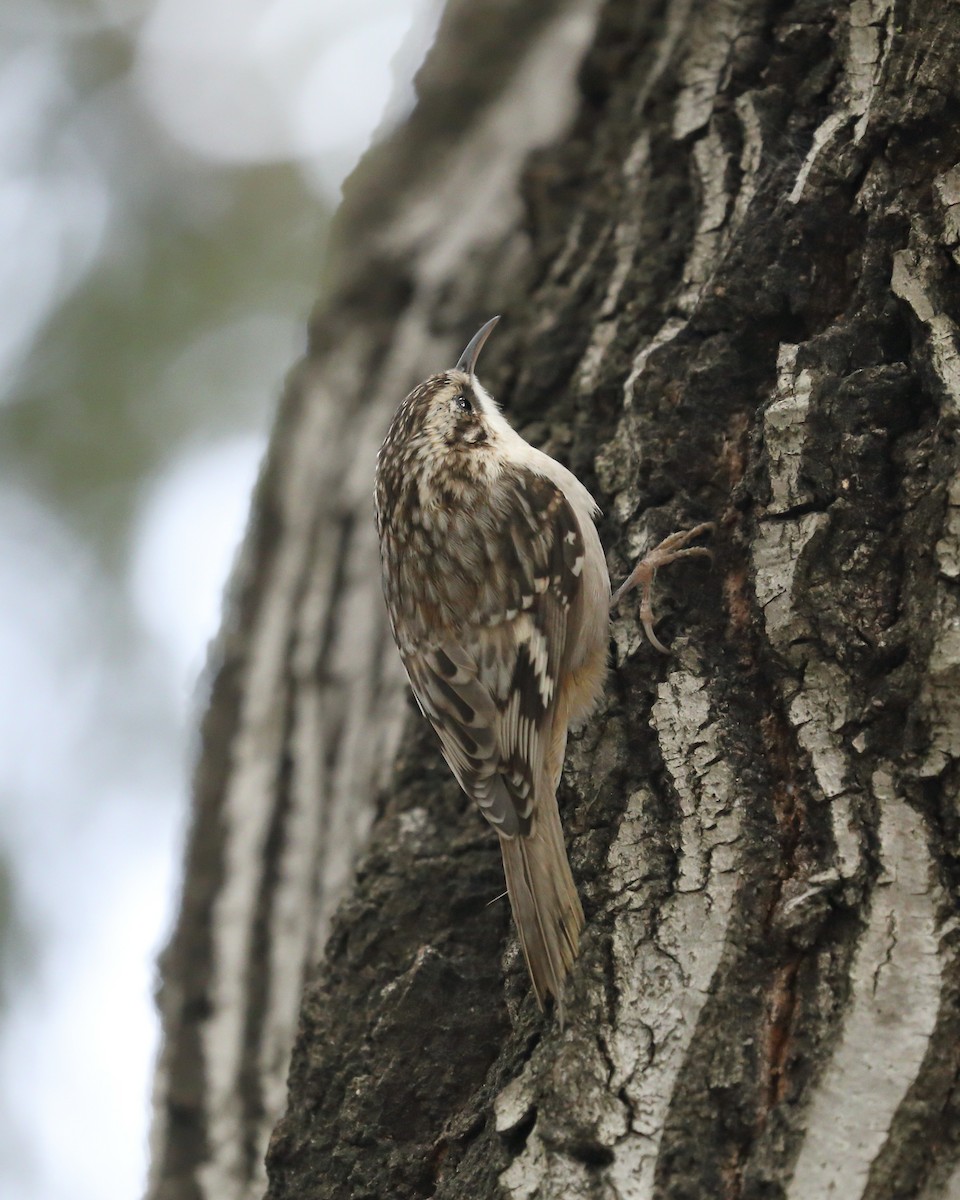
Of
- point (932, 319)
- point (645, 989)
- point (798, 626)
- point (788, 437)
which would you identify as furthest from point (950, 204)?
point (645, 989)

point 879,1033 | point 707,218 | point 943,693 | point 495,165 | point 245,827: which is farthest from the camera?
point 495,165

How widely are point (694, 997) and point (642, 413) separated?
A: 92 cm

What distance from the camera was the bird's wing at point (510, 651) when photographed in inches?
77.1

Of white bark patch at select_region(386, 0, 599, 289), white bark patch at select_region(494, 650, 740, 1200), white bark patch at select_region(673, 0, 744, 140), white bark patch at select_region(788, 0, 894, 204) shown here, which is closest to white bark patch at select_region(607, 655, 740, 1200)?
white bark patch at select_region(494, 650, 740, 1200)

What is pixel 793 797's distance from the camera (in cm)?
152

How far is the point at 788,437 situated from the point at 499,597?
0.69m

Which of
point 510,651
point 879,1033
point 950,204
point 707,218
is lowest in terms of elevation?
point 879,1033

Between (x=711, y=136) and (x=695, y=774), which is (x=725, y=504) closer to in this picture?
(x=695, y=774)

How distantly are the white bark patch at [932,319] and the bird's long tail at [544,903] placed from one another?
0.77m

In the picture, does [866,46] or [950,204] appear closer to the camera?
[950,204]

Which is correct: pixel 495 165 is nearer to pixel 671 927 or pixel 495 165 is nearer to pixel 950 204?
pixel 950 204

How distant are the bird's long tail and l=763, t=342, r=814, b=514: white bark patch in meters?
0.55

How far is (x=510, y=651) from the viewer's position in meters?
2.16

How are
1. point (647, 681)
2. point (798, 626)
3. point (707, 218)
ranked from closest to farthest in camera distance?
point (798, 626)
point (647, 681)
point (707, 218)
